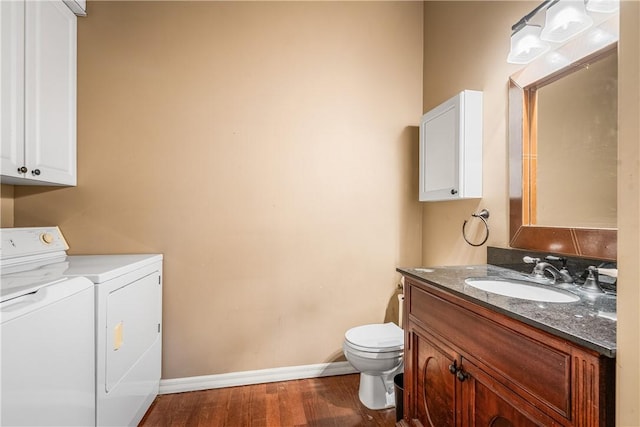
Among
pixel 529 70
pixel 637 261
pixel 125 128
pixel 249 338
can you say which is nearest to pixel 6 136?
pixel 125 128

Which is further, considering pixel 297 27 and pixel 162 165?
pixel 297 27

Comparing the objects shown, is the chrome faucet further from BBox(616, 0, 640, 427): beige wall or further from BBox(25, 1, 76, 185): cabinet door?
BBox(25, 1, 76, 185): cabinet door

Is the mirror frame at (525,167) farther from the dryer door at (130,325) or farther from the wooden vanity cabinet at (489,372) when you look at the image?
the dryer door at (130,325)

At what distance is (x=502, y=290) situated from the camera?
1356 millimetres

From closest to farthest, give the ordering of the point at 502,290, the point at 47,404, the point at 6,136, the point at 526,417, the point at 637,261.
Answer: the point at 637,261 < the point at 526,417 < the point at 47,404 < the point at 502,290 < the point at 6,136

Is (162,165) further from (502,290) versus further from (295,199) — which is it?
(502,290)

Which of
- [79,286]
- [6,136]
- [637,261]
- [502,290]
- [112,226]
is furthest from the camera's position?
[112,226]

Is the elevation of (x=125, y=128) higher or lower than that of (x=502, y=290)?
higher

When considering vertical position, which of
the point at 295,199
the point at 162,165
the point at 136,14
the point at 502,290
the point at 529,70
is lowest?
the point at 502,290

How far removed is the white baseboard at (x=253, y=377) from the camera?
202 centimetres

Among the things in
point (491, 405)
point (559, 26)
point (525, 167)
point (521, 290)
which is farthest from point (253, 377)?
point (559, 26)

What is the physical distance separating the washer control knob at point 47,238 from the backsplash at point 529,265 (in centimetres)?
249

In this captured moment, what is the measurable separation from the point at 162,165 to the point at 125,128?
1.04 feet

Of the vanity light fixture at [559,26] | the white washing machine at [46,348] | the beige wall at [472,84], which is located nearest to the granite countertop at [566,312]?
the beige wall at [472,84]
